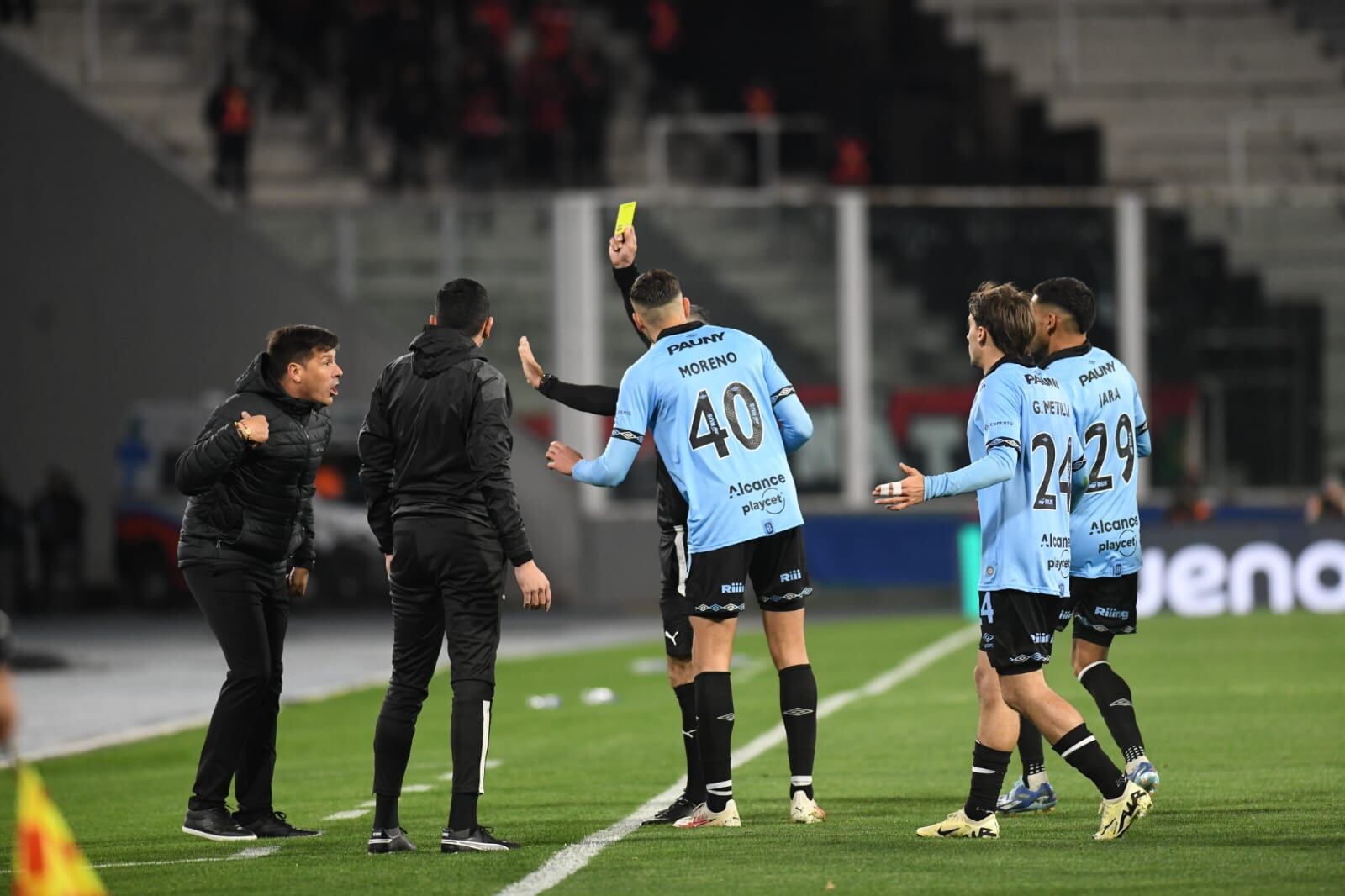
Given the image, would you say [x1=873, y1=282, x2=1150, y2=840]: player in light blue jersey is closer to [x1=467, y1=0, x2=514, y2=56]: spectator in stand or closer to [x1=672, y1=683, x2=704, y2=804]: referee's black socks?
[x1=672, y1=683, x2=704, y2=804]: referee's black socks

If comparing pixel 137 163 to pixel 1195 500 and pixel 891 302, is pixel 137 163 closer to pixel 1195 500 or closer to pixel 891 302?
pixel 891 302

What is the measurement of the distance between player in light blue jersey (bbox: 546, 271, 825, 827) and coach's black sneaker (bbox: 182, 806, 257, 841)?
1.76 m

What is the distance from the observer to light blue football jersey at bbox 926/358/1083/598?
26.4 ft

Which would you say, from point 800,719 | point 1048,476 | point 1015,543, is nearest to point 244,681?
point 800,719

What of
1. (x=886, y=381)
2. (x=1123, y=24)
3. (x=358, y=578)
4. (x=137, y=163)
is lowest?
(x=358, y=578)

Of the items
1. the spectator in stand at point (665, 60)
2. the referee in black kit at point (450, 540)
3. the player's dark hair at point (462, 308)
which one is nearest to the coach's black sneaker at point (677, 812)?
the referee in black kit at point (450, 540)

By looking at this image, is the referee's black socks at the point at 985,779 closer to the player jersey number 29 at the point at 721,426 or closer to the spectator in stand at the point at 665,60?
the player jersey number 29 at the point at 721,426

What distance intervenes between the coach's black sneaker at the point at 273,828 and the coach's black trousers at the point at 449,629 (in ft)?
2.74

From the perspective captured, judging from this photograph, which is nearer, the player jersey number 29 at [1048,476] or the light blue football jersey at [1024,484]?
the light blue football jersey at [1024,484]

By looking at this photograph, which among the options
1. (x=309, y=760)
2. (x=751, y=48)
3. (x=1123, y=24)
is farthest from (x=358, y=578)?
(x=309, y=760)

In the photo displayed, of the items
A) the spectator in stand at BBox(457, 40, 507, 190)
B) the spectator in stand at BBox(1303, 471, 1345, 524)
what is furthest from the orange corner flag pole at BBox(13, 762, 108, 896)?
the spectator in stand at BBox(457, 40, 507, 190)

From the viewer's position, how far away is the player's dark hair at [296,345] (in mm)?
8969

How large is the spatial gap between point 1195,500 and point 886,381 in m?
4.33

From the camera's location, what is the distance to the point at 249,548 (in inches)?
352
